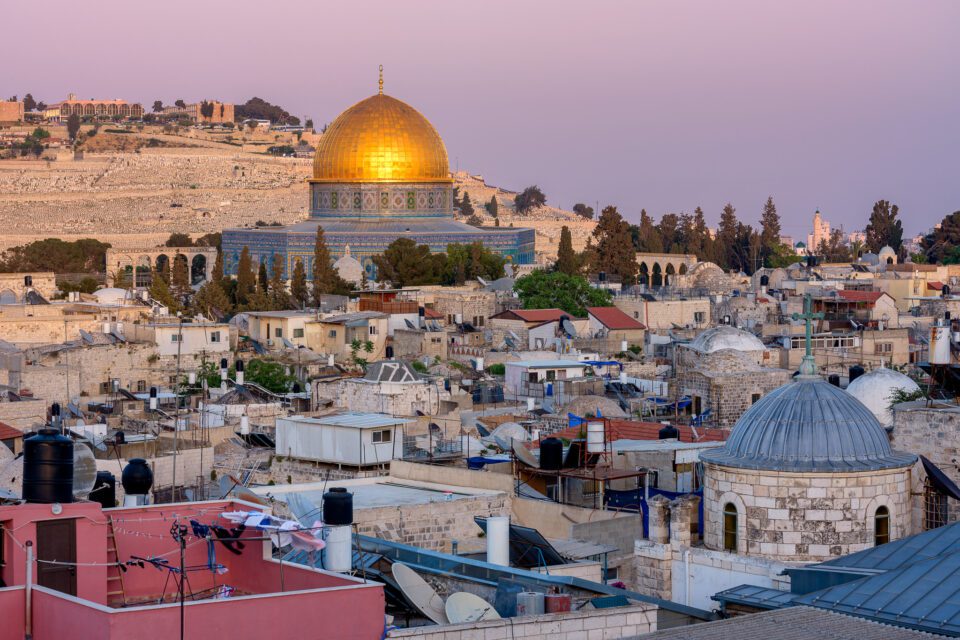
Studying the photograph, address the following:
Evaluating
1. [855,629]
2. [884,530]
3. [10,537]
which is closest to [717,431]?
[884,530]

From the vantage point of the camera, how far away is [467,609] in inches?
344

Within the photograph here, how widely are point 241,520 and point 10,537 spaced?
105 cm

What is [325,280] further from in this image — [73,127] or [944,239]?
[73,127]

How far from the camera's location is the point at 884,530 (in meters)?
11.1

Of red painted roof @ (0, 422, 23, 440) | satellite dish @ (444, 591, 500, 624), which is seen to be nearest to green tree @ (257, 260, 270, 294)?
red painted roof @ (0, 422, 23, 440)

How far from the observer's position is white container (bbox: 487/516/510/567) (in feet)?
34.9

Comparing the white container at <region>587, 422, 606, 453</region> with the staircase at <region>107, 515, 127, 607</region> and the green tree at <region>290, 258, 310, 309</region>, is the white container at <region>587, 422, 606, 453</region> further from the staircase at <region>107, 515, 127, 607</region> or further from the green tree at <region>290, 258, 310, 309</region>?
the green tree at <region>290, 258, 310, 309</region>

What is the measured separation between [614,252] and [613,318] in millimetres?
11749

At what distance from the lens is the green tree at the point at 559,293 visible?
3916 centimetres

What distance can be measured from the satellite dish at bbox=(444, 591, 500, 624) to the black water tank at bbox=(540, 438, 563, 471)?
201 inches

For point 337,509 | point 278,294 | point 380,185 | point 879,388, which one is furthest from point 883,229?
point 337,509

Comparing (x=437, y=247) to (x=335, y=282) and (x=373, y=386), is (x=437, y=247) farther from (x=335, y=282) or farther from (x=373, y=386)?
(x=373, y=386)

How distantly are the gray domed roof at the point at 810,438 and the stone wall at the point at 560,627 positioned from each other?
2.47 meters

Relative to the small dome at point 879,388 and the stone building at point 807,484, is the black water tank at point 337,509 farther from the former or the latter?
the small dome at point 879,388
